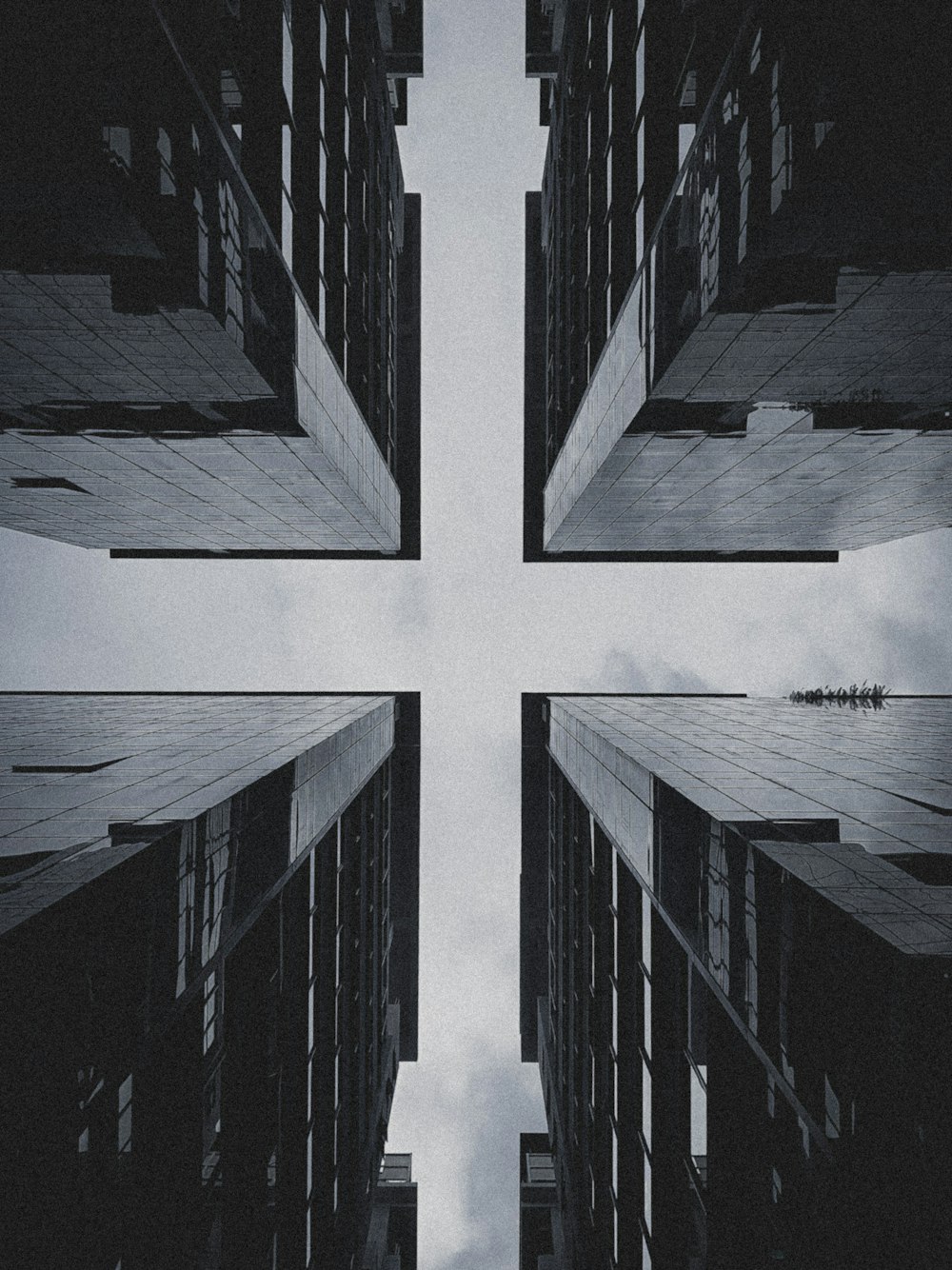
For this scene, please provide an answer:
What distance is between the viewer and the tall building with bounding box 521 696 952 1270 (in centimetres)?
1088

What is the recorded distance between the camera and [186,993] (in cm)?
1551

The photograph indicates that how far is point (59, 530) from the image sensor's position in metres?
48.0

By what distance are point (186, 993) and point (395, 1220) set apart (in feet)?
131

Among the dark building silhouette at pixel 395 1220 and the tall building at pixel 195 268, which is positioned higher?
the tall building at pixel 195 268

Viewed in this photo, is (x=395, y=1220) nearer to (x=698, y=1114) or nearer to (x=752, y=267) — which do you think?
(x=698, y=1114)

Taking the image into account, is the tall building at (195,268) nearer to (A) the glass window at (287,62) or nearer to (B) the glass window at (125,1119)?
(A) the glass window at (287,62)

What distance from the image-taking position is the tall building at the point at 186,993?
36.6 ft

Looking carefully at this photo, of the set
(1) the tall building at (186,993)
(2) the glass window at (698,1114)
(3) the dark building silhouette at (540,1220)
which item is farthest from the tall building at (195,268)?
(3) the dark building silhouette at (540,1220)

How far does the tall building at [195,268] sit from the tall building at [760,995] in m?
17.6

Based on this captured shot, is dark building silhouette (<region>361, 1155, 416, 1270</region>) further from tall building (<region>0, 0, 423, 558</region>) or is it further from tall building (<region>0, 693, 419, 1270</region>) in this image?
tall building (<region>0, 0, 423, 558</region>)

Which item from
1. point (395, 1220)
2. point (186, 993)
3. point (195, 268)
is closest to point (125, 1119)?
point (186, 993)

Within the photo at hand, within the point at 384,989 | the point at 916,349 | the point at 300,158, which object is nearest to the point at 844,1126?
the point at 916,349

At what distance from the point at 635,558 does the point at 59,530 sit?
42.5 m

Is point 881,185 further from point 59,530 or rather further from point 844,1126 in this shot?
point 59,530
